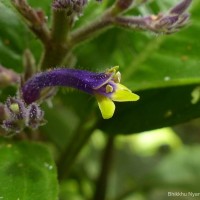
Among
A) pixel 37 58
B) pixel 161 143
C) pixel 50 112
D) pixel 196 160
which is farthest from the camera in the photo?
pixel 161 143

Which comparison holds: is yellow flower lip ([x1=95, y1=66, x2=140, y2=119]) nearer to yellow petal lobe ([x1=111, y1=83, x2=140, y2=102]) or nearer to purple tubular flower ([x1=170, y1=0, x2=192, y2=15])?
yellow petal lobe ([x1=111, y1=83, x2=140, y2=102])

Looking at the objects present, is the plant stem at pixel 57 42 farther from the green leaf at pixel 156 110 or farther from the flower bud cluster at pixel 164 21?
the green leaf at pixel 156 110

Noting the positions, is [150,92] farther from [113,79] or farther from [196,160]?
[196,160]

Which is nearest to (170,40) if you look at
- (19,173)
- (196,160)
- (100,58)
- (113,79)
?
(100,58)

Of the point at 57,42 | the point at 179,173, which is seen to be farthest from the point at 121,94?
the point at 179,173

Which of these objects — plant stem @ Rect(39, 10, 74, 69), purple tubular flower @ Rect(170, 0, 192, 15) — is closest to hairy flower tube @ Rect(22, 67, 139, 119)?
plant stem @ Rect(39, 10, 74, 69)

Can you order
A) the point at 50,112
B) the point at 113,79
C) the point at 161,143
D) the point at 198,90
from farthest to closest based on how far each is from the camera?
the point at 161,143
the point at 50,112
the point at 198,90
the point at 113,79
